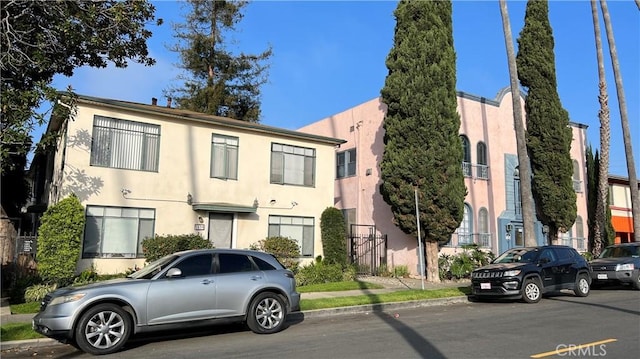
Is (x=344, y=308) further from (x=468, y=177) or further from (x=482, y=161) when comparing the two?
(x=482, y=161)

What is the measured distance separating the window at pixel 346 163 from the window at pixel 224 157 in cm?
812

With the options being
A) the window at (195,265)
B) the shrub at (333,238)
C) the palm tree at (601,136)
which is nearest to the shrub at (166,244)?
the shrub at (333,238)

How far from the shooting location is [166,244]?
51.3 feet

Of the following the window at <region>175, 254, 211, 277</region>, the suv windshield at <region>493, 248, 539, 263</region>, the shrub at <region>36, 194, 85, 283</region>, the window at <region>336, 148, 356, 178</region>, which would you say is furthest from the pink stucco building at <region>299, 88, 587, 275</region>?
the window at <region>175, 254, 211, 277</region>

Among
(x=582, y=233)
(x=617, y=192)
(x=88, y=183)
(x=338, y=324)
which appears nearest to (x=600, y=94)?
(x=582, y=233)

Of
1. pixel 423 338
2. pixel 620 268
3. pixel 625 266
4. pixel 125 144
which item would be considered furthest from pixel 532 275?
pixel 125 144

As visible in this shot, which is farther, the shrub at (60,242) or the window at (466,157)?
the window at (466,157)

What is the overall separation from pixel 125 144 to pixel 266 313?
949cm

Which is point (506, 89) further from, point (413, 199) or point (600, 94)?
point (413, 199)

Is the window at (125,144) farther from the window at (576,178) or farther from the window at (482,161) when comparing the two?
the window at (576,178)

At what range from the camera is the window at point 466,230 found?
22.4 meters

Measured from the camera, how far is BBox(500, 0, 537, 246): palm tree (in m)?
18.8

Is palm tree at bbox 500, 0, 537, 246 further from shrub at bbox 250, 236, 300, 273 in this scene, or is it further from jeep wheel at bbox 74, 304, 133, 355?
jeep wheel at bbox 74, 304, 133, 355

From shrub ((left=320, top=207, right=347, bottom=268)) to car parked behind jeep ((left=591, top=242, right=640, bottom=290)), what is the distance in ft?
29.0
